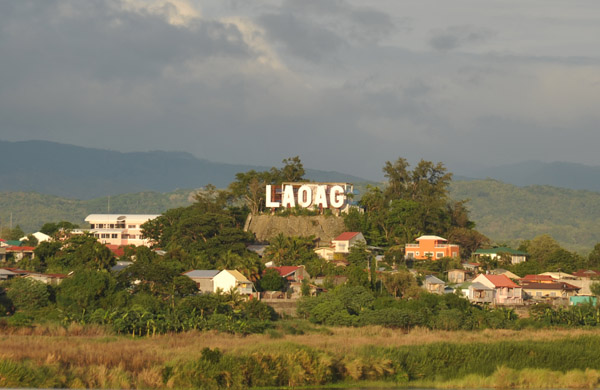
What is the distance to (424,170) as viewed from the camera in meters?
93.1

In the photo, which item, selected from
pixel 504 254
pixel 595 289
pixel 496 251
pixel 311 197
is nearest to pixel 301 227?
pixel 311 197

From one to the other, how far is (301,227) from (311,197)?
162 inches

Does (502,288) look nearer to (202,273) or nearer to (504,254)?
(504,254)

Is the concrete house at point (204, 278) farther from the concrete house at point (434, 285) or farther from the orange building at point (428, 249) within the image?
the orange building at point (428, 249)

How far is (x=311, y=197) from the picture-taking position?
85.9m

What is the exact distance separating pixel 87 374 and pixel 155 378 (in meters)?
2.60

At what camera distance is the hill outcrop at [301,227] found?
82.6 m

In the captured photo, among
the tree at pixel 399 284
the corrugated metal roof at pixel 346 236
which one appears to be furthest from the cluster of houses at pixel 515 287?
the corrugated metal roof at pixel 346 236

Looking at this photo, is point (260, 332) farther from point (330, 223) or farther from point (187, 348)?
point (330, 223)

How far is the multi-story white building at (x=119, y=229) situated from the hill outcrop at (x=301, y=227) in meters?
14.4

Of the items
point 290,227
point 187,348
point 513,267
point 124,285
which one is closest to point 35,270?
point 124,285

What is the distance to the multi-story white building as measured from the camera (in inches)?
3911

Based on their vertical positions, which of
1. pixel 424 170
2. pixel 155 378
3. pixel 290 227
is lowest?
pixel 155 378

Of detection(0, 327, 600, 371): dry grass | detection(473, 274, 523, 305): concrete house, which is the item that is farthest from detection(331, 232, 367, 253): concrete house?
detection(0, 327, 600, 371): dry grass
